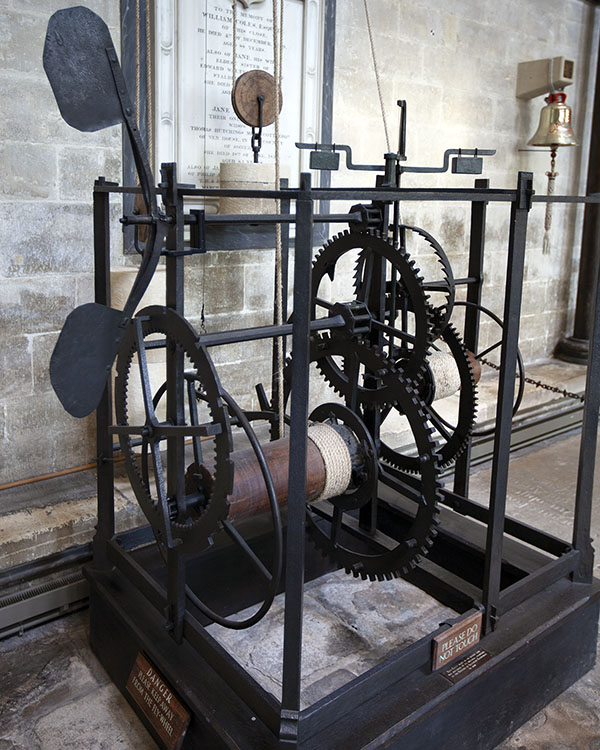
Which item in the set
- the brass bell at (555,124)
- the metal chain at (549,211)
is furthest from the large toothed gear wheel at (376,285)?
the metal chain at (549,211)

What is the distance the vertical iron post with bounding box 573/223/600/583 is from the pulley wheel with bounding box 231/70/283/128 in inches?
57.6

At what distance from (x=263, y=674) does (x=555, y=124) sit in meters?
3.64

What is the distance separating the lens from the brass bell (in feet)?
14.6

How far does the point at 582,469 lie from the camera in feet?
6.86

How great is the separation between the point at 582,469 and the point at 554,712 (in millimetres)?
629

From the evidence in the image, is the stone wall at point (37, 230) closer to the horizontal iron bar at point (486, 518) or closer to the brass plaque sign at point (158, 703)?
the brass plaque sign at point (158, 703)

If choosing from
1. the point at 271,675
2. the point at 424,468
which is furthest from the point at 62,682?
the point at 424,468

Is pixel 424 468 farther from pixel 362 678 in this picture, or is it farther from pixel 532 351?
pixel 532 351

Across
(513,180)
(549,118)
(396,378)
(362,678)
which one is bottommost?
(362,678)

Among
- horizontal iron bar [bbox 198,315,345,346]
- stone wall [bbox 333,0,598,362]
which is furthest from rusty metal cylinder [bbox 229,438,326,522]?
stone wall [bbox 333,0,598,362]

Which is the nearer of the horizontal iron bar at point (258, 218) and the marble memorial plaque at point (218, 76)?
the horizontal iron bar at point (258, 218)

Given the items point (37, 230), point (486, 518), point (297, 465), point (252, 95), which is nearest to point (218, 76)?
point (252, 95)

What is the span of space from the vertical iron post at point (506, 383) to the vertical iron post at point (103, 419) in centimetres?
97

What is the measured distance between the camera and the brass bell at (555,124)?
445cm
